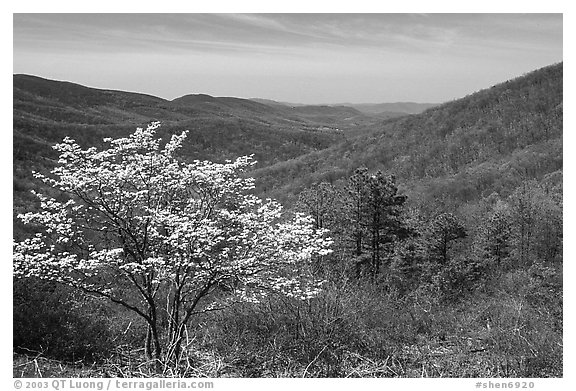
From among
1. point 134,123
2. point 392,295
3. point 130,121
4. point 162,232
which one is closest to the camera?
point 162,232

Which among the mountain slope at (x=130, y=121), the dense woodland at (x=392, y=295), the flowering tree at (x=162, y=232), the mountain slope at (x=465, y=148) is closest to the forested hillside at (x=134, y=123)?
the mountain slope at (x=130, y=121)

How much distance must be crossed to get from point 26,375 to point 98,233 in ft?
7.38

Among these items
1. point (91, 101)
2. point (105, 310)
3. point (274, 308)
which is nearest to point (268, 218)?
point (274, 308)

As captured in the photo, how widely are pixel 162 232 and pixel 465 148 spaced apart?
25.4m

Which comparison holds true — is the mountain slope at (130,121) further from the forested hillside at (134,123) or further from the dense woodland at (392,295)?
the dense woodland at (392,295)

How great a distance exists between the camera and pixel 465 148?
28688 millimetres

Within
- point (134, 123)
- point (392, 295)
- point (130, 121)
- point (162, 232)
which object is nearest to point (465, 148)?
point (392, 295)

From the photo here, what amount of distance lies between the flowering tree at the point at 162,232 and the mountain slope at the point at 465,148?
16.4 metres

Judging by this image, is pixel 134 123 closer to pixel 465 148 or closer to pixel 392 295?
pixel 465 148

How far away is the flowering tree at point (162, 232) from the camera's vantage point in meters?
6.14

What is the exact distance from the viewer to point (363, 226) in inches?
478

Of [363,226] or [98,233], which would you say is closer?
[98,233]

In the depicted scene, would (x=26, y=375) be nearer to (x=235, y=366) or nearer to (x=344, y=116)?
(x=235, y=366)

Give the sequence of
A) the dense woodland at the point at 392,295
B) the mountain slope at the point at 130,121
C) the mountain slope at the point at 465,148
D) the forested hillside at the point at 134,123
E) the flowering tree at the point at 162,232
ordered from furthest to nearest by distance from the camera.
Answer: the mountain slope at the point at 130,121 < the forested hillside at the point at 134,123 < the mountain slope at the point at 465,148 < the flowering tree at the point at 162,232 < the dense woodland at the point at 392,295
